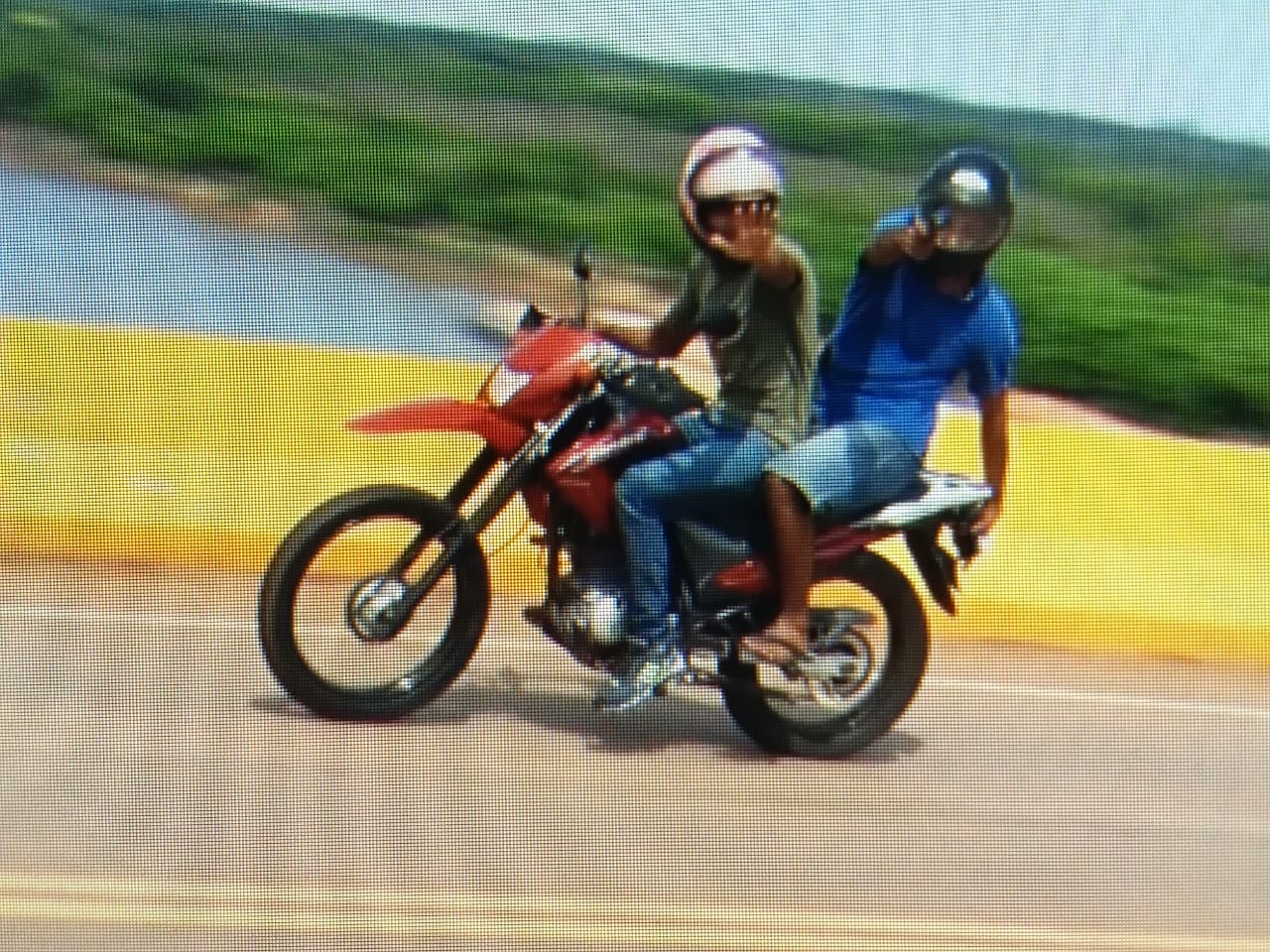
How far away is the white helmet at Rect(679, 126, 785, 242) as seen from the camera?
457 centimetres

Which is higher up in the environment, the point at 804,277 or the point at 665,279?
the point at 665,279

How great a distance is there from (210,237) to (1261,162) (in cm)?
703

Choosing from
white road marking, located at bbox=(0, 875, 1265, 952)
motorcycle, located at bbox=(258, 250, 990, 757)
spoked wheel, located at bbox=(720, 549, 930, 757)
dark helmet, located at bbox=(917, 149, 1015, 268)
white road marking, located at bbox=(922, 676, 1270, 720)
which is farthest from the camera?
→ white road marking, located at bbox=(922, 676, 1270, 720)

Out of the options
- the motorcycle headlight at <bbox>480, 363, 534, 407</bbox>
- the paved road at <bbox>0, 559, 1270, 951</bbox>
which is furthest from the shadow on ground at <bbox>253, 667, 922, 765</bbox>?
the motorcycle headlight at <bbox>480, 363, 534, 407</bbox>

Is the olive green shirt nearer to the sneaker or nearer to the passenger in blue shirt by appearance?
the passenger in blue shirt

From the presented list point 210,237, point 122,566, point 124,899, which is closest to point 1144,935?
point 124,899

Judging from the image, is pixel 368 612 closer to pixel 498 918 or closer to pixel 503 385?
pixel 503 385

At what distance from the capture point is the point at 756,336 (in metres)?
4.95

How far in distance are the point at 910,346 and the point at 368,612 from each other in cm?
154

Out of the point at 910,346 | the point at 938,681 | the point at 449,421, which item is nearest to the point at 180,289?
the point at 938,681

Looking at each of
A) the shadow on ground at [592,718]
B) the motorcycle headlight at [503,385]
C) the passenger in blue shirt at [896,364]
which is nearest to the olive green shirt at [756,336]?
the passenger in blue shirt at [896,364]

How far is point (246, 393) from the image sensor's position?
784cm

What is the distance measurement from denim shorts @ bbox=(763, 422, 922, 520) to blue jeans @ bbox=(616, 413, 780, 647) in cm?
8

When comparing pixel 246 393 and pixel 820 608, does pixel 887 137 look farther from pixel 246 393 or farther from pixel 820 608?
pixel 820 608
